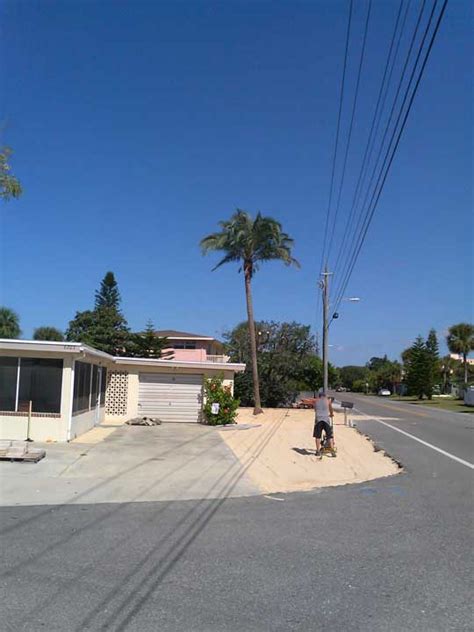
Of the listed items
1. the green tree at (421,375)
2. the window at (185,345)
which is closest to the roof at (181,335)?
the window at (185,345)

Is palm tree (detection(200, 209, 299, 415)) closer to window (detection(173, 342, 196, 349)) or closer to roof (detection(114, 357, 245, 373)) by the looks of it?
roof (detection(114, 357, 245, 373))

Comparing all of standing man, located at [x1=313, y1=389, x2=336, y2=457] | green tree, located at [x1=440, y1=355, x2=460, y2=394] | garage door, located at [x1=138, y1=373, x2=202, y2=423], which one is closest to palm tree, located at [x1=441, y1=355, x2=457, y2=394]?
green tree, located at [x1=440, y1=355, x2=460, y2=394]

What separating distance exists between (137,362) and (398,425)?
454 inches

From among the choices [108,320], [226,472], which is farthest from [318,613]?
[108,320]

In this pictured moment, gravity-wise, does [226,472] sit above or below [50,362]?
below

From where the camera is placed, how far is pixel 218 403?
2522cm

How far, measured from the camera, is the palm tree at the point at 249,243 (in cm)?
3403

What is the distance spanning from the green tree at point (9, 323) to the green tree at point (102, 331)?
5.29m

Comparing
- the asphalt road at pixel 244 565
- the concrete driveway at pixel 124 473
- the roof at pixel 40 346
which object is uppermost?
the roof at pixel 40 346

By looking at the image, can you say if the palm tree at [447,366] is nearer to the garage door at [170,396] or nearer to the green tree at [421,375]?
the green tree at [421,375]

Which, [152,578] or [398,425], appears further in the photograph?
[398,425]

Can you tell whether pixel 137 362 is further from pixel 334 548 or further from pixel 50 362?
pixel 334 548

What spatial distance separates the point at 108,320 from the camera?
56.6 metres

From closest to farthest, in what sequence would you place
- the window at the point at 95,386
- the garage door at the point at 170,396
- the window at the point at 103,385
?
the window at the point at 95,386
the window at the point at 103,385
the garage door at the point at 170,396
